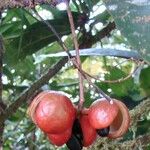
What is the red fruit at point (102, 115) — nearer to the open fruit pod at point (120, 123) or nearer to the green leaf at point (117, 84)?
the open fruit pod at point (120, 123)

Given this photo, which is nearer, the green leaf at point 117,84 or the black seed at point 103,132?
the black seed at point 103,132

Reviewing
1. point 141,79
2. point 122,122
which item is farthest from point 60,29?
point 122,122

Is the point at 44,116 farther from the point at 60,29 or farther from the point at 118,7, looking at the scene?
the point at 60,29

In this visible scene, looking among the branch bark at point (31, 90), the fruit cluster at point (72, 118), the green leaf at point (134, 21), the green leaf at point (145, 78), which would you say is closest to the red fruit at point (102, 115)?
the fruit cluster at point (72, 118)

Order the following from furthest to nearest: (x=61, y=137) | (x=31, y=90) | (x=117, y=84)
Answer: (x=117, y=84)
(x=31, y=90)
(x=61, y=137)

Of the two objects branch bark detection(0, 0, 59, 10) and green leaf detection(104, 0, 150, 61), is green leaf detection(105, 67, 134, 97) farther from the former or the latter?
green leaf detection(104, 0, 150, 61)

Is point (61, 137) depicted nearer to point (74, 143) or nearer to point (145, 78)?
point (74, 143)

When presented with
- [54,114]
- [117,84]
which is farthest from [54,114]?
[117,84]

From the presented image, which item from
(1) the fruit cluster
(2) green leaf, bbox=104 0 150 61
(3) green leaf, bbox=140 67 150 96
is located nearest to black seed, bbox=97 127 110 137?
(1) the fruit cluster

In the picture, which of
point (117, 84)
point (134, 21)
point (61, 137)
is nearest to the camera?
point (134, 21)
